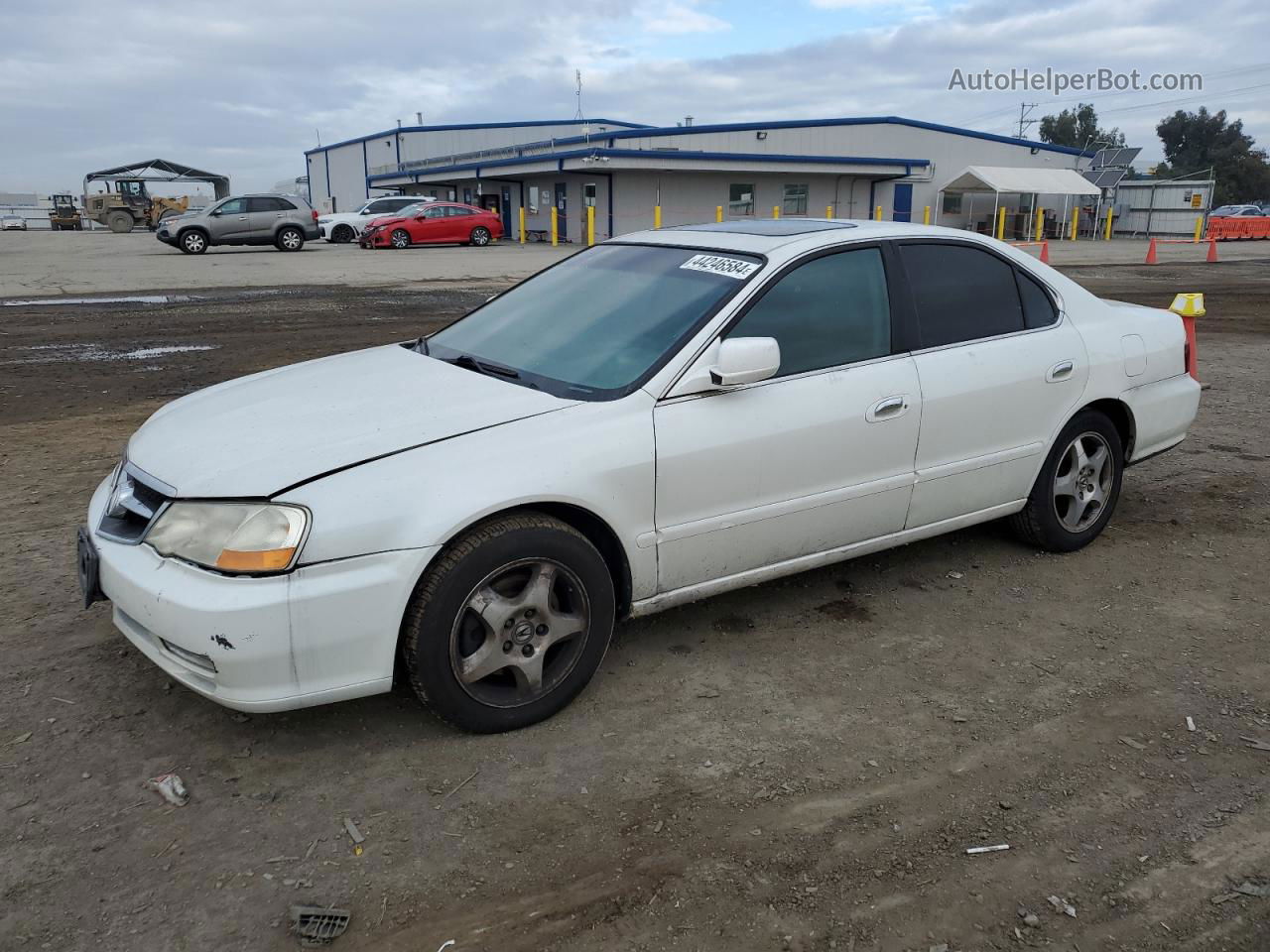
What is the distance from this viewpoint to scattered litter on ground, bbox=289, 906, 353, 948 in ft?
Answer: 7.59

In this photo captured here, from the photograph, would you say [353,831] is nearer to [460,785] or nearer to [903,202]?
[460,785]

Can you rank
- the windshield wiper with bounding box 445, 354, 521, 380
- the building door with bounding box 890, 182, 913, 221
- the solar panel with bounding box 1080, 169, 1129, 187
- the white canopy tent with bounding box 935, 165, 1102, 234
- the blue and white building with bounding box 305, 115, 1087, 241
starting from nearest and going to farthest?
the windshield wiper with bounding box 445, 354, 521, 380, the blue and white building with bounding box 305, 115, 1087, 241, the white canopy tent with bounding box 935, 165, 1102, 234, the building door with bounding box 890, 182, 913, 221, the solar panel with bounding box 1080, 169, 1129, 187

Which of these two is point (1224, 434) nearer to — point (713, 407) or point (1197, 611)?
point (1197, 611)

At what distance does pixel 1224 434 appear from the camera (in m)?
7.14

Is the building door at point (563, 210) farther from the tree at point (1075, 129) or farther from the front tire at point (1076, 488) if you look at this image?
the tree at point (1075, 129)

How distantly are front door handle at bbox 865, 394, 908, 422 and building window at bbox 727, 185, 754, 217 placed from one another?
125ft

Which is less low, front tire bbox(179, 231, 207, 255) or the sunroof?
front tire bbox(179, 231, 207, 255)

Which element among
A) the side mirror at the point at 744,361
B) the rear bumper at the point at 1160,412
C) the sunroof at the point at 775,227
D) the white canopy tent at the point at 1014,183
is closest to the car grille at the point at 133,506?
the side mirror at the point at 744,361

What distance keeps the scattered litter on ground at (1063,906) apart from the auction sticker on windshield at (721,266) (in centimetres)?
227

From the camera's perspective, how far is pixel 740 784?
9.66 feet

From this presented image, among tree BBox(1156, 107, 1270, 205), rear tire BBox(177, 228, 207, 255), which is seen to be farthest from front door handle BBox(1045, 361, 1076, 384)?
tree BBox(1156, 107, 1270, 205)

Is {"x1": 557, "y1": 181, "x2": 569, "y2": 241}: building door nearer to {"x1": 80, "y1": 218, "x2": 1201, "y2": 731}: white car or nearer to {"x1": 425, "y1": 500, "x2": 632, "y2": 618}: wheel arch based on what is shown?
{"x1": 80, "y1": 218, "x2": 1201, "y2": 731}: white car

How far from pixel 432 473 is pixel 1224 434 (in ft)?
21.3

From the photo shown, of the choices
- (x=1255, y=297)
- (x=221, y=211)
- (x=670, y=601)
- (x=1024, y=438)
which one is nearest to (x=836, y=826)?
(x=670, y=601)
